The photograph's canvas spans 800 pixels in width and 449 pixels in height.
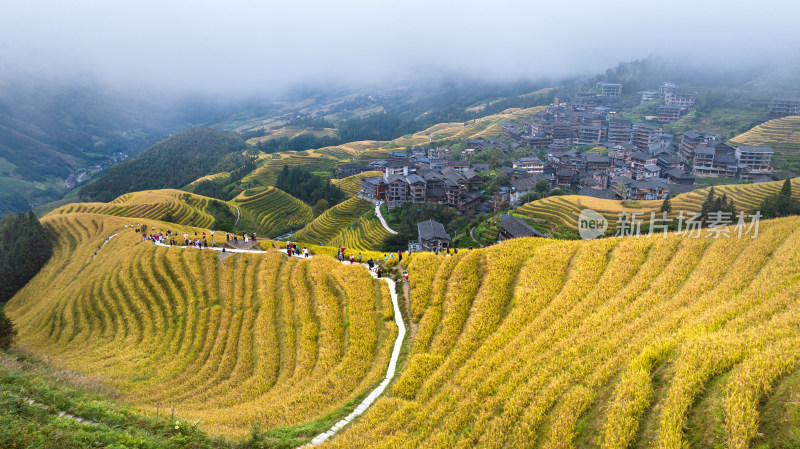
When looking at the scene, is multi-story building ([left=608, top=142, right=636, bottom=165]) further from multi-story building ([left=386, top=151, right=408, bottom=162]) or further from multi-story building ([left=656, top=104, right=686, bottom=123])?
multi-story building ([left=386, top=151, right=408, bottom=162])

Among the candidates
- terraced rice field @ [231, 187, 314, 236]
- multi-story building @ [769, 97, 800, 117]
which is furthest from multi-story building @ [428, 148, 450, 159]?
multi-story building @ [769, 97, 800, 117]

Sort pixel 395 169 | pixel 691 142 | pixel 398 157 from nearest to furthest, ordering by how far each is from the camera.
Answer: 1. pixel 691 142
2. pixel 395 169
3. pixel 398 157

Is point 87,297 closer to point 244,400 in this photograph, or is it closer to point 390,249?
point 244,400

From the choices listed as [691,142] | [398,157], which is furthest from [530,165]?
[398,157]

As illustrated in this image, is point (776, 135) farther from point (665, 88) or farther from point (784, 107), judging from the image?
point (665, 88)

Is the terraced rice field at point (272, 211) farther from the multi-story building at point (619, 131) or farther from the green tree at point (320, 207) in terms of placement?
the multi-story building at point (619, 131)

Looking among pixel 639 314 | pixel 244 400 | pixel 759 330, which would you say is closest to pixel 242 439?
pixel 244 400

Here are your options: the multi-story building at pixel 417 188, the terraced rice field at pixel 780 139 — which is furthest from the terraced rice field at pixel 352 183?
the terraced rice field at pixel 780 139

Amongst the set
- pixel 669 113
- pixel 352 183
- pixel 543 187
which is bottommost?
pixel 352 183
